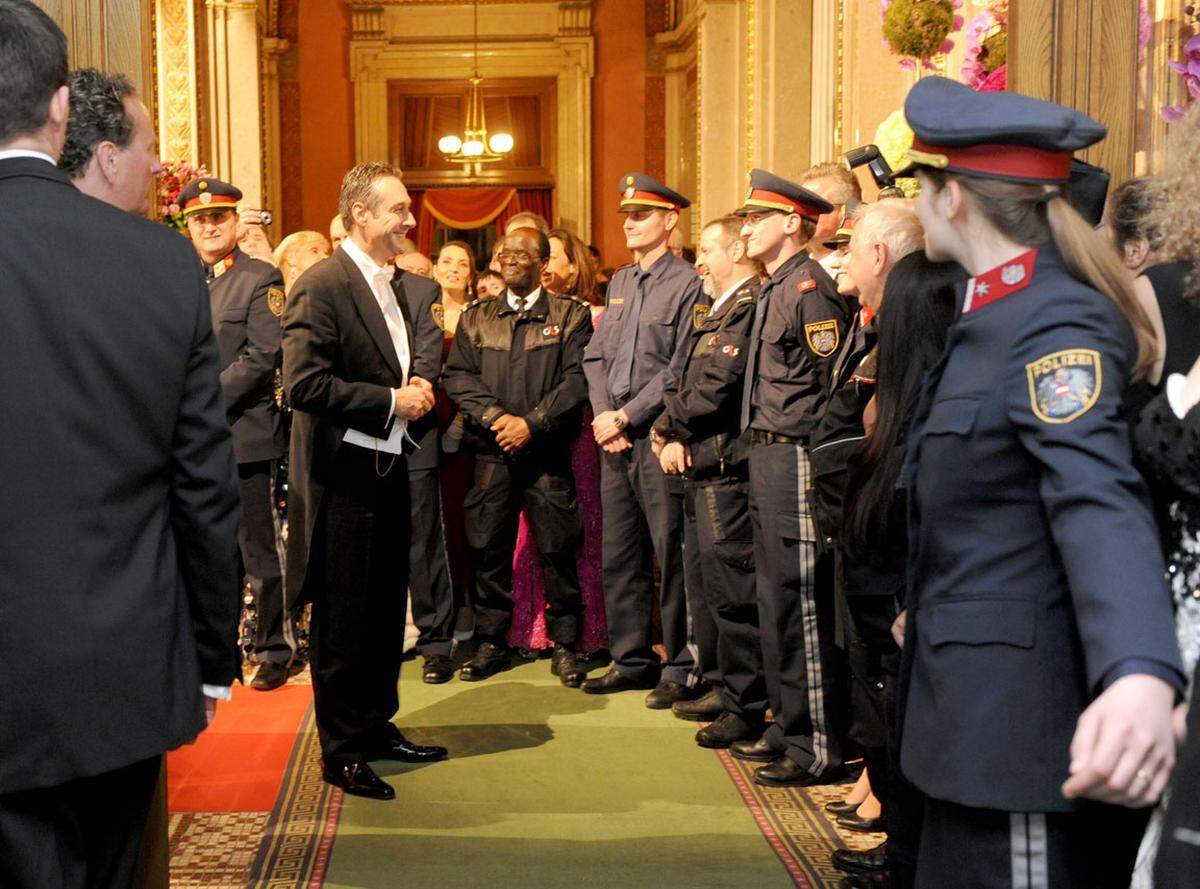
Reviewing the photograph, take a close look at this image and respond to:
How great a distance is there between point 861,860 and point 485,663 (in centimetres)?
229

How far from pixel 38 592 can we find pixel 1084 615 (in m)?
1.27

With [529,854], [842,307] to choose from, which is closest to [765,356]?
[842,307]

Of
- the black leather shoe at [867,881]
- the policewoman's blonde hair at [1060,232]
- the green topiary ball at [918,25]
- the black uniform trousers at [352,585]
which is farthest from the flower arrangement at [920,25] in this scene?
the policewoman's blonde hair at [1060,232]

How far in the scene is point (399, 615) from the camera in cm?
399

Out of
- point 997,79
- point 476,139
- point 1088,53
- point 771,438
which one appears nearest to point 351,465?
point 771,438

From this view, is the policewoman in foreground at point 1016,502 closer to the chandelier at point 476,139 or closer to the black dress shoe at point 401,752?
the black dress shoe at point 401,752

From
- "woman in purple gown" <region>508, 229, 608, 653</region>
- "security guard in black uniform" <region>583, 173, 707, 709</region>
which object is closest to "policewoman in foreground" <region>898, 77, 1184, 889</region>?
"security guard in black uniform" <region>583, 173, 707, 709</region>

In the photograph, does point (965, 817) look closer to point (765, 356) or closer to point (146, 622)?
point (146, 622)

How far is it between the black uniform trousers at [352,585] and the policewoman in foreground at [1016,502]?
2306 millimetres

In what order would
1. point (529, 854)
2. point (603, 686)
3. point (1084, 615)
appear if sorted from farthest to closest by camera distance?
point (603, 686), point (529, 854), point (1084, 615)

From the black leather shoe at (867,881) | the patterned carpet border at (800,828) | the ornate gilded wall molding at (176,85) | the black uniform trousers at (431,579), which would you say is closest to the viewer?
the black leather shoe at (867,881)

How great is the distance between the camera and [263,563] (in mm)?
5203

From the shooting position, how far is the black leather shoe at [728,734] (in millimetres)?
4344

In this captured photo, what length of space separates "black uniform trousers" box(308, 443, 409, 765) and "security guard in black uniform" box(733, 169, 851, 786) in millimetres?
1062
